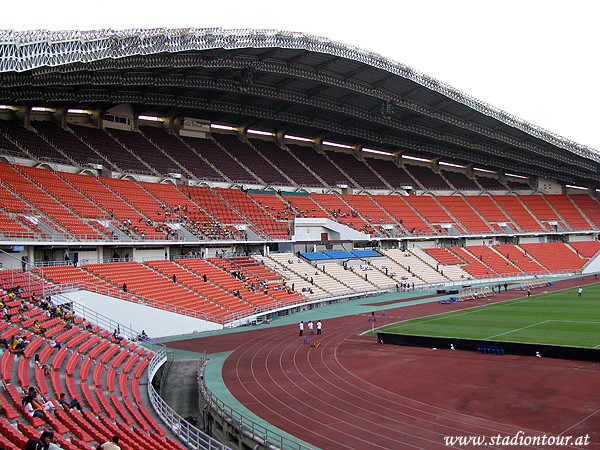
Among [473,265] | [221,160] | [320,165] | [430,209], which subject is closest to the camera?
[221,160]

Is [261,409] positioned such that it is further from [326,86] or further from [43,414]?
[326,86]

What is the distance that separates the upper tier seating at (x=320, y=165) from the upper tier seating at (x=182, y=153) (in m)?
15.6

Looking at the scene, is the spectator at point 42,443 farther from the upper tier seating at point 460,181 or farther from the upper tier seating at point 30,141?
the upper tier seating at point 460,181

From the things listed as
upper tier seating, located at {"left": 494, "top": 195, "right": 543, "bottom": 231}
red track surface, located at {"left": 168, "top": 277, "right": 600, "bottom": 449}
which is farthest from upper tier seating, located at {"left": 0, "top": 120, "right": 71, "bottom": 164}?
upper tier seating, located at {"left": 494, "top": 195, "right": 543, "bottom": 231}

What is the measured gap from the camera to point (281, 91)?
55.4 m

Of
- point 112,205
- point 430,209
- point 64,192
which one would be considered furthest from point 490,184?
point 64,192

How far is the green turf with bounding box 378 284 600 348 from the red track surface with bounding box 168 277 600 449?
12.9 ft

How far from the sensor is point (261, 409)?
58.6 feet

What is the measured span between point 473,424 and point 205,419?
9.34m

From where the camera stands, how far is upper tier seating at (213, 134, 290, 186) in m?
63.8

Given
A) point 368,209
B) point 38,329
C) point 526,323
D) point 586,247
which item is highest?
point 368,209

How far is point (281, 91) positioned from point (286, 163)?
46.3 ft

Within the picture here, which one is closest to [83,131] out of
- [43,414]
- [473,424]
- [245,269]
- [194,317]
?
[245,269]

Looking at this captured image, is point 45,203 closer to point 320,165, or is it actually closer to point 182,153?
point 182,153
